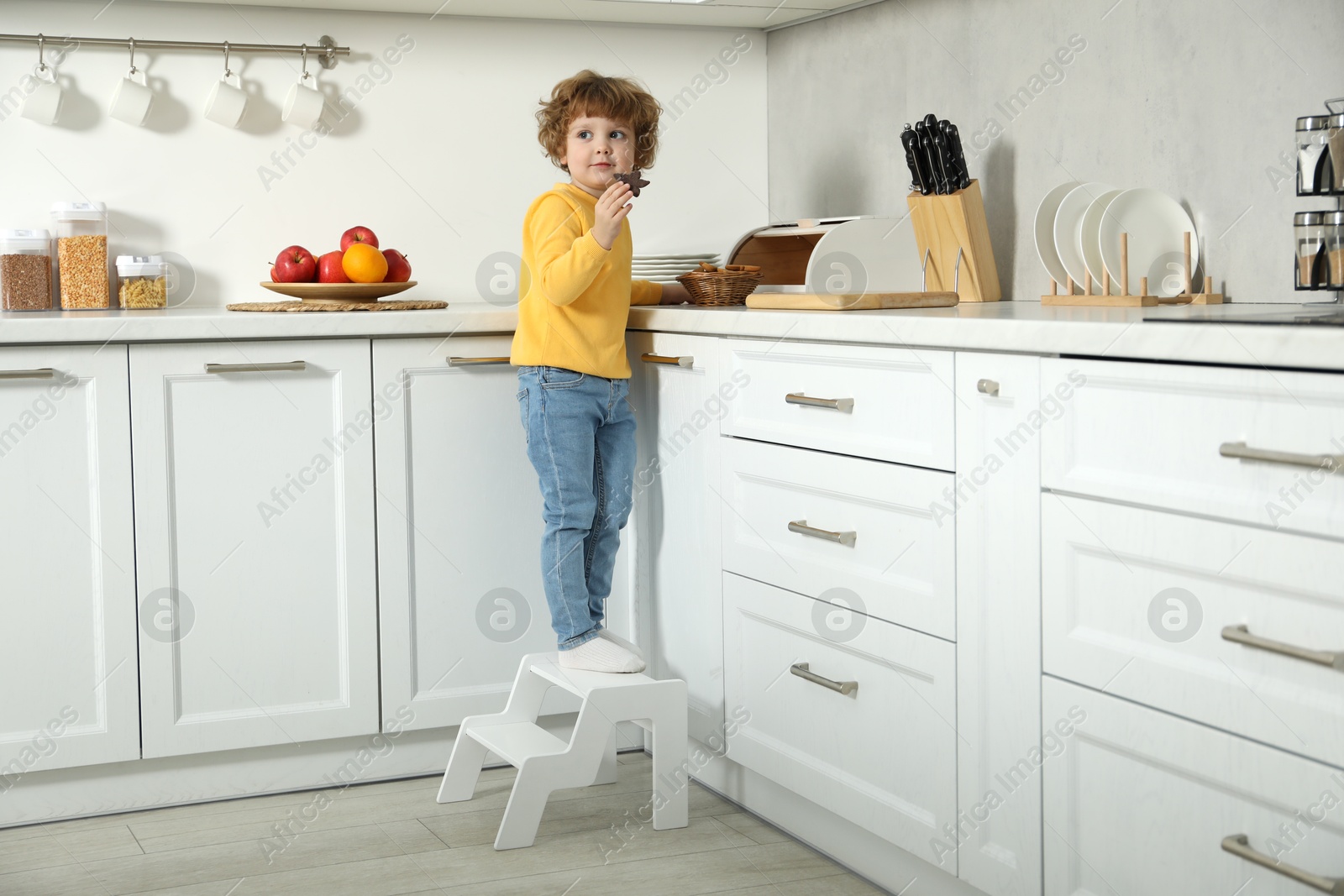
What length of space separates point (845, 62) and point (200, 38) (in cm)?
132

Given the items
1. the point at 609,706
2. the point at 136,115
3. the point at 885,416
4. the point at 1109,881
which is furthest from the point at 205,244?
the point at 1109,881

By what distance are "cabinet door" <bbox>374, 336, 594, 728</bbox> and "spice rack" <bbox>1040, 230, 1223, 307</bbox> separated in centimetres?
100

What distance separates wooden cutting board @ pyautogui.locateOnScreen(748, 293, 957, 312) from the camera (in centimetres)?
190

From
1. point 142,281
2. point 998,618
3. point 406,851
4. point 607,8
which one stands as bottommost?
point 406,851

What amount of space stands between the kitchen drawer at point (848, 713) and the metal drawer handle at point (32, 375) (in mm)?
1141

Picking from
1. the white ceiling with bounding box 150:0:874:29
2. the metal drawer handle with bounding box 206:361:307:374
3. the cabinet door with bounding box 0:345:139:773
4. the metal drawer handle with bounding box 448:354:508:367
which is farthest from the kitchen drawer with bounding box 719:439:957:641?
the white ceiling with bounding box 150:0:874:29

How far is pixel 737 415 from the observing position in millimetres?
2037

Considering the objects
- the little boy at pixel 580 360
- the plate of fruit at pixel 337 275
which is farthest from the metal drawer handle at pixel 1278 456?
the plate of fruit at pixel 337 275

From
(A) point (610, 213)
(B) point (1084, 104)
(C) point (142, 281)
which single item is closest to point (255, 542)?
(C) point (142, 281)

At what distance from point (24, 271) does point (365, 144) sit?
2.37 feet

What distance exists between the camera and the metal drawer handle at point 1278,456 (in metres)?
1.15

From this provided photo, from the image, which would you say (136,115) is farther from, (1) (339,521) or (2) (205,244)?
(1) (339,521)

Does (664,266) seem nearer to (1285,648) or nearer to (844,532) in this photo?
(844,532)

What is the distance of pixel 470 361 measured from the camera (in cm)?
228
